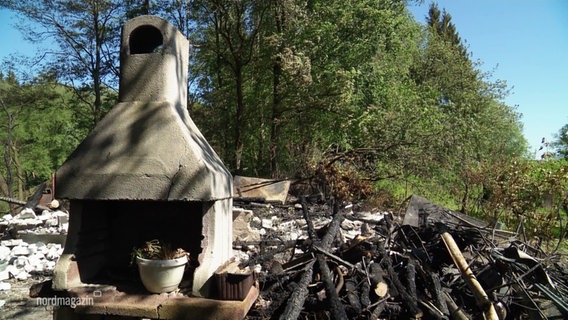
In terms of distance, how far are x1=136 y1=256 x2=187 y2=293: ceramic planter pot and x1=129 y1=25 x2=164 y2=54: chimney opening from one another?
2427 mm

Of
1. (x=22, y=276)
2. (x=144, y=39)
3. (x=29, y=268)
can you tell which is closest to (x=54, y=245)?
(x=29, y=268)

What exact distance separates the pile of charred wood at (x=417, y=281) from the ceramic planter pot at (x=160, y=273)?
2.98ft

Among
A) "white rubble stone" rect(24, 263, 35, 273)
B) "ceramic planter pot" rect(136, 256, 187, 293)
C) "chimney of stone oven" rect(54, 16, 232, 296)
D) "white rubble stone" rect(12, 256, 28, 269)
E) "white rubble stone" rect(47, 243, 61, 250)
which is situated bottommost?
"white rubble stone" rect(24, 263, 35, 273)

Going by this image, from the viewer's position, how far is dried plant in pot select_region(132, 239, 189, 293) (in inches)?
141

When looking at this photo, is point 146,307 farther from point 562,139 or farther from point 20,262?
point 562,139

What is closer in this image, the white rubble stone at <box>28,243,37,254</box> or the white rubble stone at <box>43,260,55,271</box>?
the white rubble stone at <box>43,260,55,271</box>

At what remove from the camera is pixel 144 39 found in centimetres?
466

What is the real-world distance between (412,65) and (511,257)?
70.7 ft

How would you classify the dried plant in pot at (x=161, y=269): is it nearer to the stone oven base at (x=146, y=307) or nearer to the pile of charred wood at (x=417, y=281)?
the stone oven base at (x=146, y=307)

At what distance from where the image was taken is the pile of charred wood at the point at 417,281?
12.8ft

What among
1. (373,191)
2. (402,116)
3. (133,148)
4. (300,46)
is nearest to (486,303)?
(133,148)

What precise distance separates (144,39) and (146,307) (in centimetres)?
308

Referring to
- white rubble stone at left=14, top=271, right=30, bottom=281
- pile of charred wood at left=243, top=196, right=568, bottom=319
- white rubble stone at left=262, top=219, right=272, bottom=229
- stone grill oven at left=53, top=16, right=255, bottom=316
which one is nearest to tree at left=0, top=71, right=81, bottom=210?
white rubble stone at left=14, top=271, right=30, bottom=281

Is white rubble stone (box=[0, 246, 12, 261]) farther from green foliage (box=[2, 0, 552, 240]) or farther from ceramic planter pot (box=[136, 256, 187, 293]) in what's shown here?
green foliage (box=[2, 0, 552, 240])
